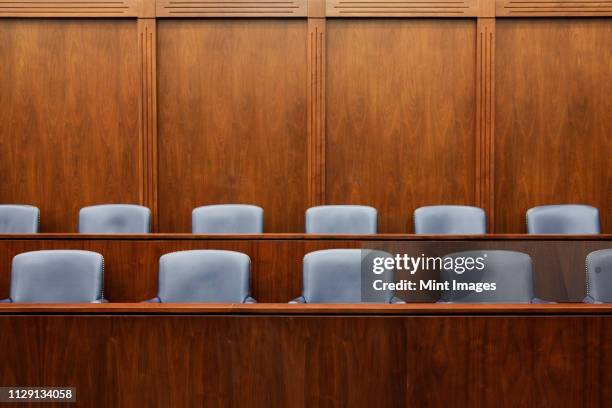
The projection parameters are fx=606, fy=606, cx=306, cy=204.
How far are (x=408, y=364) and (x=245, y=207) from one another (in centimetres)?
289

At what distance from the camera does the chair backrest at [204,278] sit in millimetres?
2832

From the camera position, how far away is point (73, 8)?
16.0 ft

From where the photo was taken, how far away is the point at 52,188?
16.4 ft

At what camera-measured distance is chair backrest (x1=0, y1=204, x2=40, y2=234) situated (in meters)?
4.39

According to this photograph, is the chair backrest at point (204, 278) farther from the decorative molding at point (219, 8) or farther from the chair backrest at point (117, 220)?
the decorative molding at point (219, 8)

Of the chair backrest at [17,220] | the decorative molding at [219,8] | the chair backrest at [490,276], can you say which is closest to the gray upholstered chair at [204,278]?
the chair backrest at [490,276]

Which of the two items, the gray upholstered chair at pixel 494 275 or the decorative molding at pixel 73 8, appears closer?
the gray upholstered chair at pixel 494 275

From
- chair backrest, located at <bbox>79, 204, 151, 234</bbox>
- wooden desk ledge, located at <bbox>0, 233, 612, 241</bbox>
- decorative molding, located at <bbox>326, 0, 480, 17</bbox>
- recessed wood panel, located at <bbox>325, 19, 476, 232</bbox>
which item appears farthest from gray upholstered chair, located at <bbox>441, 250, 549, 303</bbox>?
decorative molding, located at <bbox>326, 0, 480, 17</bbox>

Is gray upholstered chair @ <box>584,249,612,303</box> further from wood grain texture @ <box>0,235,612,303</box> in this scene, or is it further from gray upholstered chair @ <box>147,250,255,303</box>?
gray upholstered chair @ <box>147,250,255,303</box>

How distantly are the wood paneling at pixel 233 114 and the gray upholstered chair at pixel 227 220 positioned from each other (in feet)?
2.13

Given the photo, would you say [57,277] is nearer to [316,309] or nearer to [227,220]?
[227,220]

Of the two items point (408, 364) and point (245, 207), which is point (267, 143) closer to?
point (245, 207)

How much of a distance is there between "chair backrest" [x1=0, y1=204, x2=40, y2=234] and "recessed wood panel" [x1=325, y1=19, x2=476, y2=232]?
2.25 metres

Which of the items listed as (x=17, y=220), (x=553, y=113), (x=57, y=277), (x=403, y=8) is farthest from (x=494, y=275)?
(x=17, y=220)
